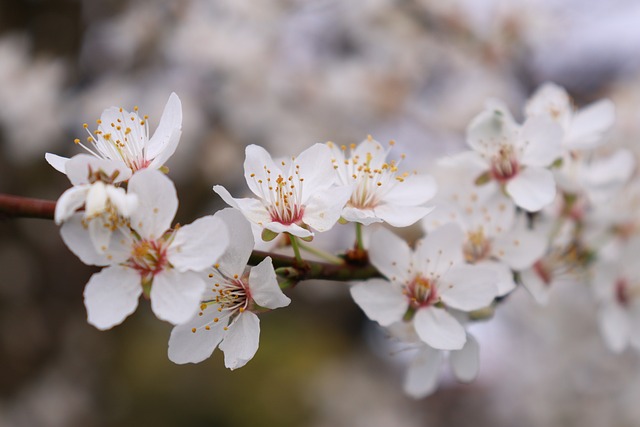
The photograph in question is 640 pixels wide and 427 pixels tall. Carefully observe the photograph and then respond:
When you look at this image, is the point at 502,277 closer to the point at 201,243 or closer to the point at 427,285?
the point at 427,285

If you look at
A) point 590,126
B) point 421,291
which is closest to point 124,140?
point 421,291

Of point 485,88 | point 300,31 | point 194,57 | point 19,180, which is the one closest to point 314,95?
point 300,31

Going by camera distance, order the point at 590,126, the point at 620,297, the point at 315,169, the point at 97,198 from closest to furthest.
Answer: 1. the point at 97,198
2. the point at 315,169
3. the point at 590,126
4. the point at 620,297

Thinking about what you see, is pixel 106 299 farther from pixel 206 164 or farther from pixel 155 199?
pixel 206 164

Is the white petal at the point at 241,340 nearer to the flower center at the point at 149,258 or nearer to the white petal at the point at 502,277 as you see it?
the flower center at the point at 149,258

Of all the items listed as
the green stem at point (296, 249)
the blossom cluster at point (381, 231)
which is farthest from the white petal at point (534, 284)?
the green stem at point (296, 249)

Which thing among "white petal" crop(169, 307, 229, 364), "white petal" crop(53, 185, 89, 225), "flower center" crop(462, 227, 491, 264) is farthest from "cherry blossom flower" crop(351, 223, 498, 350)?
"white petal" crop(53, 185, 89, 225)
